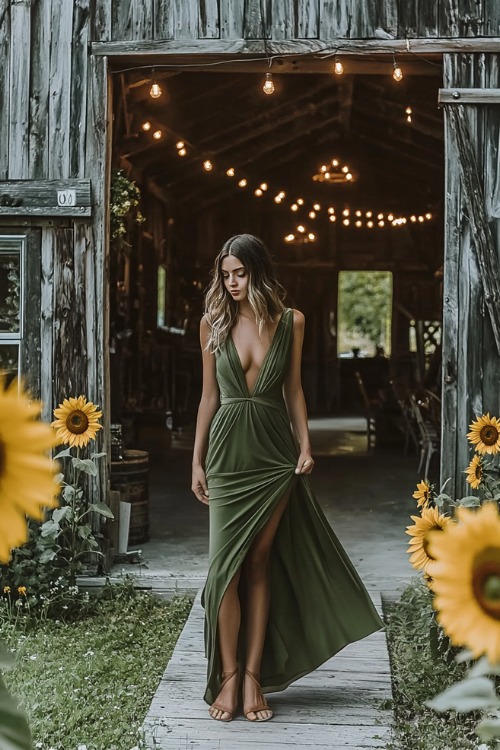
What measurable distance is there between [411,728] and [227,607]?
0.91 m

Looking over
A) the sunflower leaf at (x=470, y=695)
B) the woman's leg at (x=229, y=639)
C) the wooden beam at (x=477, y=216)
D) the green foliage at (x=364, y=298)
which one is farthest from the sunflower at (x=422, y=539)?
the green foliage at (x=364, y=298)

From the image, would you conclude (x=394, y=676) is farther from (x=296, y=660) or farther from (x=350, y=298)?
(x=350, y=298)

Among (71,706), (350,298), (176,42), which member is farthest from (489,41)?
(350,298)

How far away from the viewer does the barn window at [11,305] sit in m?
5.63

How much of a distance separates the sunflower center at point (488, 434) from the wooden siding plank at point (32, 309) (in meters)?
2.67

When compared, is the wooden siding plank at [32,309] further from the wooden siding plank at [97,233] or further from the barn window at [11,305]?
the wooden siding plank at [97,233]

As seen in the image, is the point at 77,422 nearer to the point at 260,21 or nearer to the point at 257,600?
the point at 257,600

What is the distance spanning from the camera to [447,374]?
5.44 meters

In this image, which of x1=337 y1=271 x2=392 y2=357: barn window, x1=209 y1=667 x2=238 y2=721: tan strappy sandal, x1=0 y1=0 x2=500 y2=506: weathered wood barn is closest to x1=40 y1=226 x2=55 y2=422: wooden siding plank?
x1=0 y1=0 x2=500 y2=506: weathered wood barn

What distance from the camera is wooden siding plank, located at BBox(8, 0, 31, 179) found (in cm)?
555

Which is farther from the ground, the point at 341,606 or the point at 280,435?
the point at 280,435

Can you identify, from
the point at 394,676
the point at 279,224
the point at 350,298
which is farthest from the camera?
the point at 350,298

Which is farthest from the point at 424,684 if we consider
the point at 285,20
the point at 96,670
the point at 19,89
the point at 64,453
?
the point at 19,89

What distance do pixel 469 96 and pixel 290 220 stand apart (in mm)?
12665
